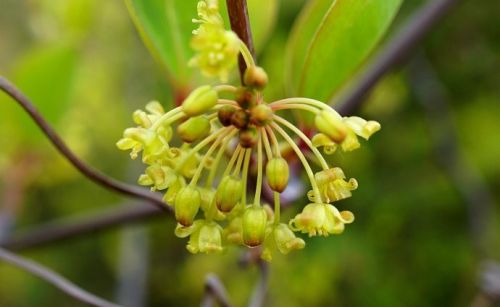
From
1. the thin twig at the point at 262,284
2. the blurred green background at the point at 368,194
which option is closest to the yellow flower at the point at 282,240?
the thin twig at the point at 262,284

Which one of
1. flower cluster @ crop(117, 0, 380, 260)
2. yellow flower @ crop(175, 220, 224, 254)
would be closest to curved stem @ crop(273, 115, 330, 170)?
flower cluster @ crop(117, 0, 380, 260)

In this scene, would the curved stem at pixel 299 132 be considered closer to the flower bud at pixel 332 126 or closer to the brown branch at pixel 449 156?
the flower bud at pixel 332 126

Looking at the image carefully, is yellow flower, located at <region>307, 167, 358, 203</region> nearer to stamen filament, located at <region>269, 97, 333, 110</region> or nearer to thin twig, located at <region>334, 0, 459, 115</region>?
stamen filament, located at <region>269, 97, 333, 110</region>

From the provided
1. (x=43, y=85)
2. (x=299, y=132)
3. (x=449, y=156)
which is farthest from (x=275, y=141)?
(x=449, y=156)

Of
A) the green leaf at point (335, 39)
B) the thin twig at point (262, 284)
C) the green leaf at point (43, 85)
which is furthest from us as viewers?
the green leaf at point (43, 85)

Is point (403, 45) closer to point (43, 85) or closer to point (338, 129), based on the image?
point (43, 85)
